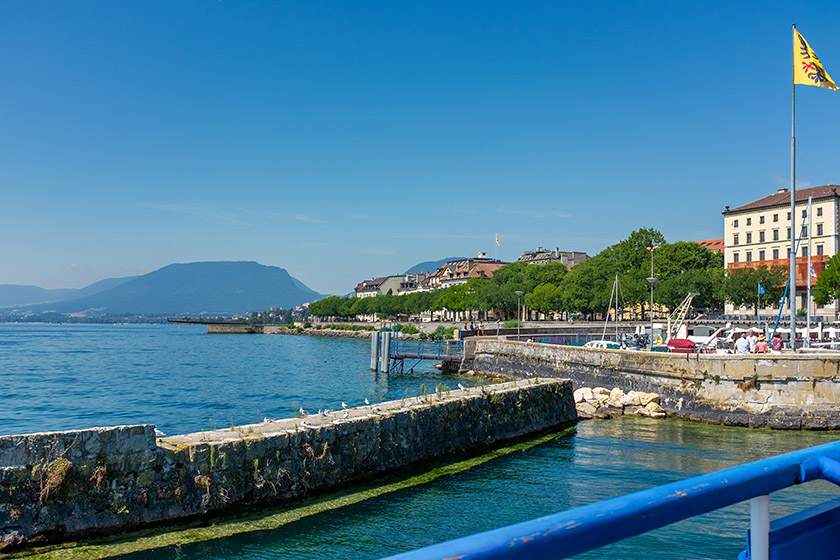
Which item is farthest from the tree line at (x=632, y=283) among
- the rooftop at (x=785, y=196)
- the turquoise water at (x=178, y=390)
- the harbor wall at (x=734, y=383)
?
the harbor wall at (x=734, y=383)

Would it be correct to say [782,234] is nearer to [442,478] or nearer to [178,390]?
[178,390]

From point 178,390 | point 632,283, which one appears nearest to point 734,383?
point 178,390

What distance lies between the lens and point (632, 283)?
8275 cm

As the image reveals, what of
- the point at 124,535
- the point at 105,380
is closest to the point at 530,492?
the point at 124,535

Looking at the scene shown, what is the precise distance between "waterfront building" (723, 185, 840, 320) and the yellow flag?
52929mm

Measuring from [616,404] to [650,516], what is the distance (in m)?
24.5

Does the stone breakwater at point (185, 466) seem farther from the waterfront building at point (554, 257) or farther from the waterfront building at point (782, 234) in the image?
the waterfront building at point (554, 257)

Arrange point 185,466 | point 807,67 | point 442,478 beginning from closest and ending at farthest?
point 185,466
point 442,478
point 807,67

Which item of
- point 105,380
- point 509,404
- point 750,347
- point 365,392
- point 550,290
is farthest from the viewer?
point 550,290

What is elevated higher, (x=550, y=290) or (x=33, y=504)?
(x=550, y=290)

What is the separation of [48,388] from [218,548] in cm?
2995

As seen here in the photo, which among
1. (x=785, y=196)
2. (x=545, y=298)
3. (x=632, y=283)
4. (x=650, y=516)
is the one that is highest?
(x=785, y=196)

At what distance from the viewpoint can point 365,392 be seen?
110 feet

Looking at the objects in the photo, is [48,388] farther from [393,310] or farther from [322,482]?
[393,310]
